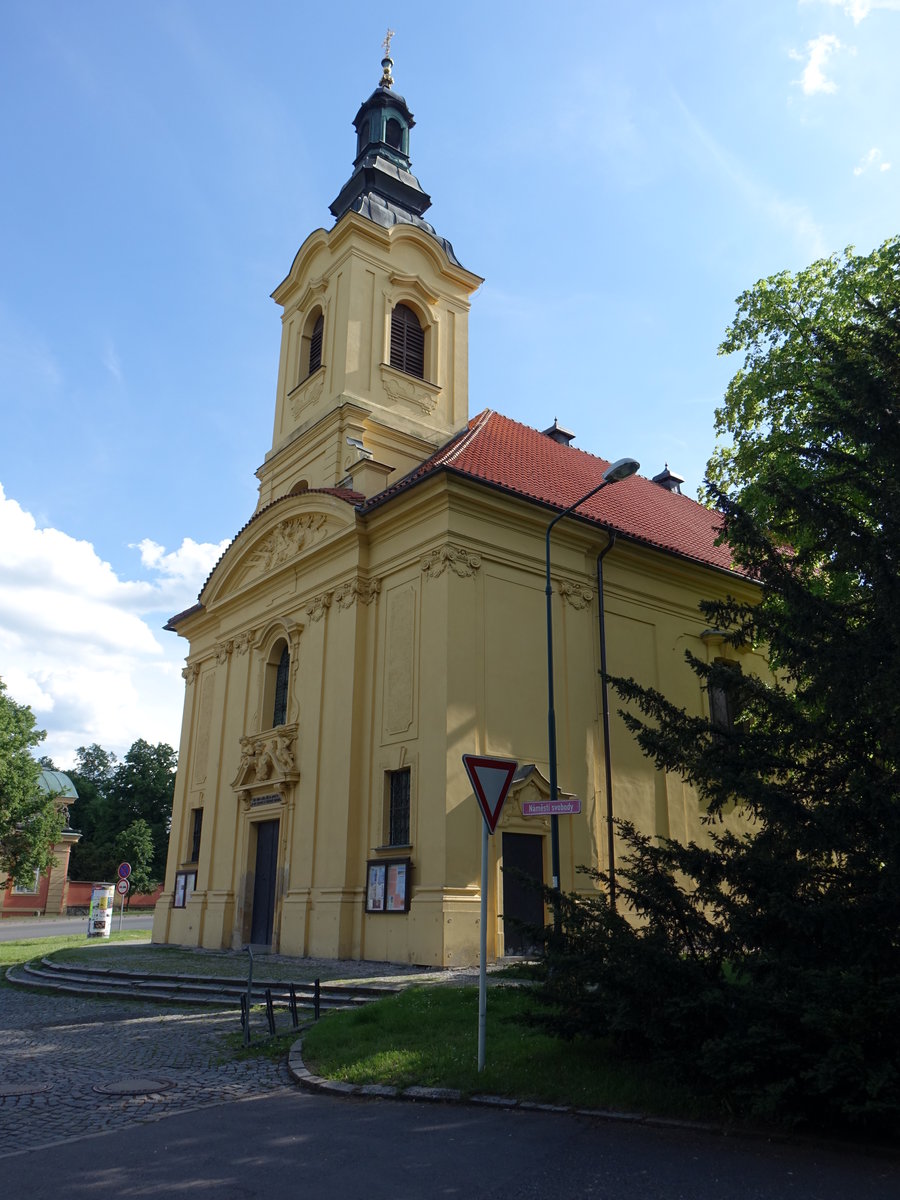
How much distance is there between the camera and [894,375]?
868 centimetres

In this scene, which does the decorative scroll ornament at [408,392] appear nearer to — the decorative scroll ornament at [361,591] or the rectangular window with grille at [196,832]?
the decorative scroll ornament at [361,591]

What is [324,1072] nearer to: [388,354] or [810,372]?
[810,372]

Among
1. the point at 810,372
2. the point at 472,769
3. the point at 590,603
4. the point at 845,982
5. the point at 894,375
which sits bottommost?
the point at 845,982

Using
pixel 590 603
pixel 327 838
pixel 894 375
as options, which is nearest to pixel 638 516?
pixel 590 603

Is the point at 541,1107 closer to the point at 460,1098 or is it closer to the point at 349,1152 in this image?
the point at 460,1098

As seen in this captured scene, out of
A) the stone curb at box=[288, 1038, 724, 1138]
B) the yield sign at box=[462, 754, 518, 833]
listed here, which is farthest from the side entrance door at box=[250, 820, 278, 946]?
the yield sign at box=[462, 754, 518, 833]

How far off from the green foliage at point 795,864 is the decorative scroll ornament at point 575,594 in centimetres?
1171

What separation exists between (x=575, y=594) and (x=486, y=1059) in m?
14.6

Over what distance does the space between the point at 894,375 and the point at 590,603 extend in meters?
13.6

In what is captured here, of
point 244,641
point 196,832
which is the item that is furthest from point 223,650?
point 196,832

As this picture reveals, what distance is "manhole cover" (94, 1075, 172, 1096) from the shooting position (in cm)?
795

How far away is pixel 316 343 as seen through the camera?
28984 millimetres

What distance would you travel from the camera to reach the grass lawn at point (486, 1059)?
22.6ft

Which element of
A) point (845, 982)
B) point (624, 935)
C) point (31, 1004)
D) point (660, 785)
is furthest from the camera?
point (660, 785)
